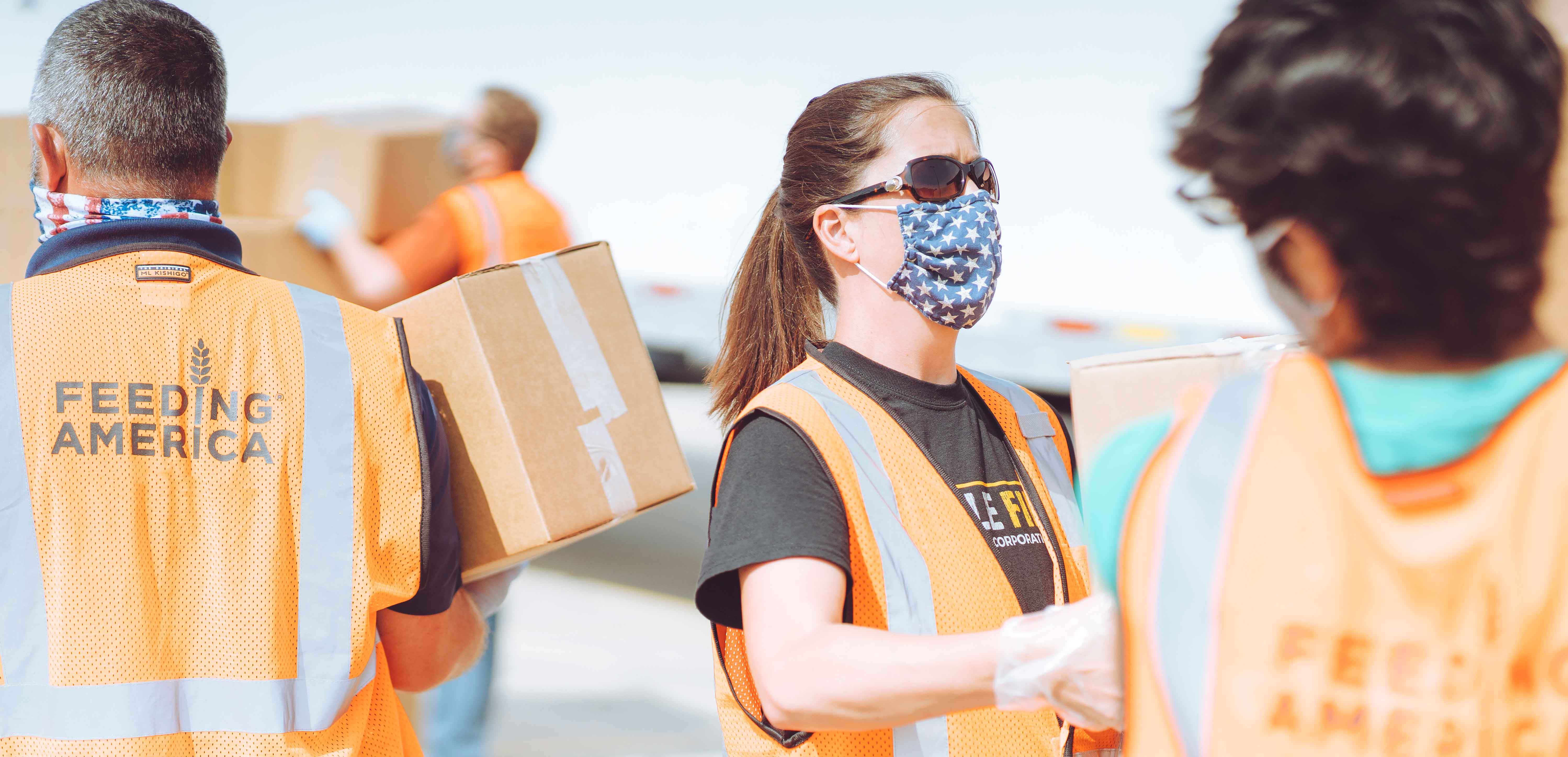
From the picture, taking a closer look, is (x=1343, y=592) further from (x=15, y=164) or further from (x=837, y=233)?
(x=15, y=164)

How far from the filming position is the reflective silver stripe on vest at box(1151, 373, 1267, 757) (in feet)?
2.89

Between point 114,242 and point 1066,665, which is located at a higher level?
point 114,242

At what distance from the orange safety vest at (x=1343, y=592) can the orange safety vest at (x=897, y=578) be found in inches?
21.1

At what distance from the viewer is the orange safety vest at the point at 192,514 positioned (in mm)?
1482

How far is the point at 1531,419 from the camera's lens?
2.75 ft

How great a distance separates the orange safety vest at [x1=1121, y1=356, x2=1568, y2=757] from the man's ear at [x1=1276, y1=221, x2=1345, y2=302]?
0.06m

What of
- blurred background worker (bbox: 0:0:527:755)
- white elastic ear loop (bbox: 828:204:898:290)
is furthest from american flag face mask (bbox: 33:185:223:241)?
white elastic ear loop (bbox: 828:204:898:290)

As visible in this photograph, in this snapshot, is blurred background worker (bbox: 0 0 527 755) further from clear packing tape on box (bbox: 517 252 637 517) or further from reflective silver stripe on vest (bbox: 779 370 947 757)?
reflective silver stripe on vest (bbox: 779 370 947 757)

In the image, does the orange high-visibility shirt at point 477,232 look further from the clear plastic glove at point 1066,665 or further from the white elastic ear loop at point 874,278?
the clear plastic glove at point 1066,665


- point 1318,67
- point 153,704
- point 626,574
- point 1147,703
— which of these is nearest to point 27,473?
point 153,704

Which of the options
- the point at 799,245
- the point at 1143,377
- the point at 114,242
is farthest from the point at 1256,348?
the point at 114,242

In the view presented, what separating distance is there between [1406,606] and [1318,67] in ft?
1.28

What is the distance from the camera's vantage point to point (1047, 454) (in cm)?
184

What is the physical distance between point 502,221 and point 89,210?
1.83 meters
